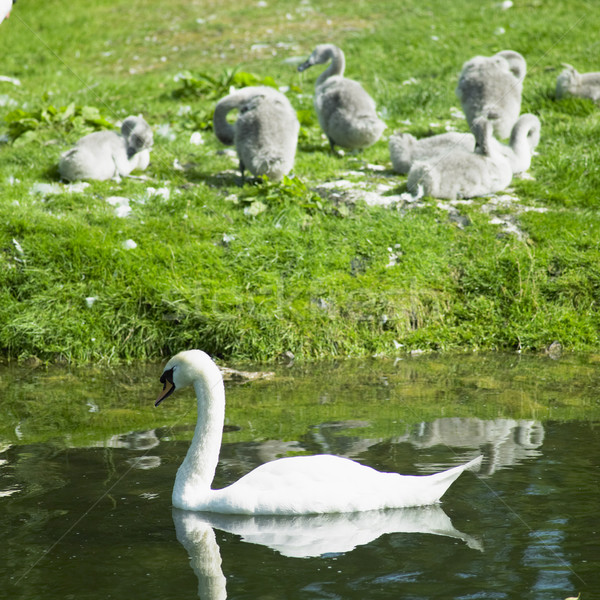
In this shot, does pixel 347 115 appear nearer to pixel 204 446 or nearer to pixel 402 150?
pixel 402 150

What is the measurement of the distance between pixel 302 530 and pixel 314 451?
3.06ft

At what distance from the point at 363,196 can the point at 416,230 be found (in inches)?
30.6

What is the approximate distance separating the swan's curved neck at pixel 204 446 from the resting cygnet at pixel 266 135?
414cm

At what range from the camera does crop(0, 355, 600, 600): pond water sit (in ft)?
10.5

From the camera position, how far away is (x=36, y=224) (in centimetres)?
728

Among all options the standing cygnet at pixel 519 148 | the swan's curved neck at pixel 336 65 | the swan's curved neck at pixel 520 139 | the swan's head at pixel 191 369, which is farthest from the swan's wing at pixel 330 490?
the swan's curved neck at pixel 336 65

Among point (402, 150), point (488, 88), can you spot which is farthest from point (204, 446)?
point (488, 88)

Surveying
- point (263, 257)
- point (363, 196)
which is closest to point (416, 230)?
point (363, 196)

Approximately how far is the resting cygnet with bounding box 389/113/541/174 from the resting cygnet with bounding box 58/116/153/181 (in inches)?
94.2

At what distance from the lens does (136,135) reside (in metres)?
8.26

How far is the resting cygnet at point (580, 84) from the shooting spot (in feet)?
33.6

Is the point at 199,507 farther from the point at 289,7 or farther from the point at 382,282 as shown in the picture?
the point at 289,7

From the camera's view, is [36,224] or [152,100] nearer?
[36,224]

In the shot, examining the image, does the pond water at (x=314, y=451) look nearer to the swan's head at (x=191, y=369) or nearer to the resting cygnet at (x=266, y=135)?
the swan's head at (x=191, y=369)
